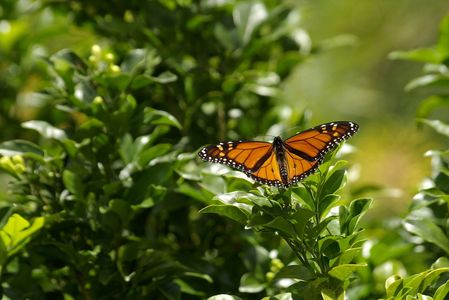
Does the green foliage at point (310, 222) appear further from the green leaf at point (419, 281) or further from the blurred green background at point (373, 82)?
the blurred green background at point (373, 82)

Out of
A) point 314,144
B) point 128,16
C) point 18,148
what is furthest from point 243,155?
point 128,16

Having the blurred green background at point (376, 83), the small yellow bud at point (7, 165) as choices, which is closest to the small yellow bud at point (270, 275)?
the small yellow bud at point (7, 165)

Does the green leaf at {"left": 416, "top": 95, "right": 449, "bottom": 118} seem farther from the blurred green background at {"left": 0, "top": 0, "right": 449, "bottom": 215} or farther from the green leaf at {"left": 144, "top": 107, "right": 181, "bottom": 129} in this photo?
the blurred green background at {"left": 0, "top": 0, "right": 449, "bottom": 215}

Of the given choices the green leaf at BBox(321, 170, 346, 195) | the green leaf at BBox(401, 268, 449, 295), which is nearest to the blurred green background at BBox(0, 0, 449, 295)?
the green leaf at BBox(321, 170, 346, 195)

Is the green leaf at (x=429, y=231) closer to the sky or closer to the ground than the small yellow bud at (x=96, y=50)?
closer to the ground

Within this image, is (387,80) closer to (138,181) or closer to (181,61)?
(181,61)

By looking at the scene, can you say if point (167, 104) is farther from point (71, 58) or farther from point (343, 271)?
point (343, 271)
